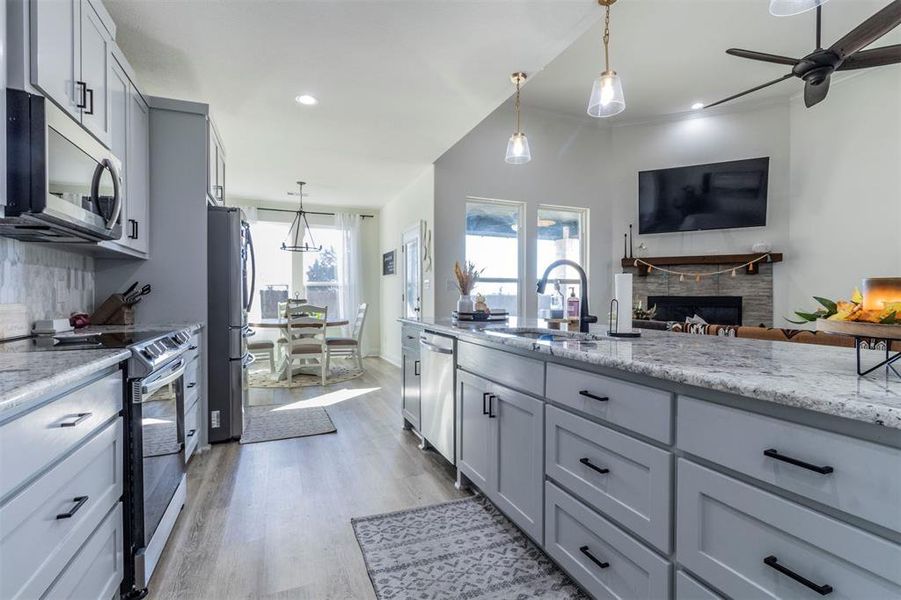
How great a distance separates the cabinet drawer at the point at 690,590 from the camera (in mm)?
1015

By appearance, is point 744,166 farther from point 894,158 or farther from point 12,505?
point 12,505

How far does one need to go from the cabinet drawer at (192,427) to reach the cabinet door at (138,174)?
3.30ft

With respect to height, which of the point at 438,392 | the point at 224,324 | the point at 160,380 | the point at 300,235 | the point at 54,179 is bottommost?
the point at 438,392

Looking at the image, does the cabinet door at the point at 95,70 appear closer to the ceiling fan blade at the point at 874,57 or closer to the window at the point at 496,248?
the window at the point at 496,248

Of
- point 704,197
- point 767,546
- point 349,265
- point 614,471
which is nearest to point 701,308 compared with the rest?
point 704,197

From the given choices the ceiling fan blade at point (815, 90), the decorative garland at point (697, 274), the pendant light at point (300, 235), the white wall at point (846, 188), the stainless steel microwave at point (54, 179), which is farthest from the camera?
the pendant light at point (300, 235)

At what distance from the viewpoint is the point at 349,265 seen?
7.15m

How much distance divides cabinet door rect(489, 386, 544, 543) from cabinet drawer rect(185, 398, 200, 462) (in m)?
1.62

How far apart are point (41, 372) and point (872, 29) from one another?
3578mm

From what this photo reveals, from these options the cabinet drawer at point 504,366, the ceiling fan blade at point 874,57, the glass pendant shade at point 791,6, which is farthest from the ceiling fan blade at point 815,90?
the cabinet drawer at point 504,366

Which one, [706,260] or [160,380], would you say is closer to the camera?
[160,380]

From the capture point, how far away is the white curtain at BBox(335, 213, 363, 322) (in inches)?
281

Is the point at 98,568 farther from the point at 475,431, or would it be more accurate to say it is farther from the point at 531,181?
the point at 531,181

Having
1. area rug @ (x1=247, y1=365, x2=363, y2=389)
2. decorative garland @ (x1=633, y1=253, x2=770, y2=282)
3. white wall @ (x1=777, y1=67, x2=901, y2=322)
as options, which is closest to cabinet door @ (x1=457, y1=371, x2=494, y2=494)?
area rug @ (x1=247, y1=365, x2=363, y2=389)
